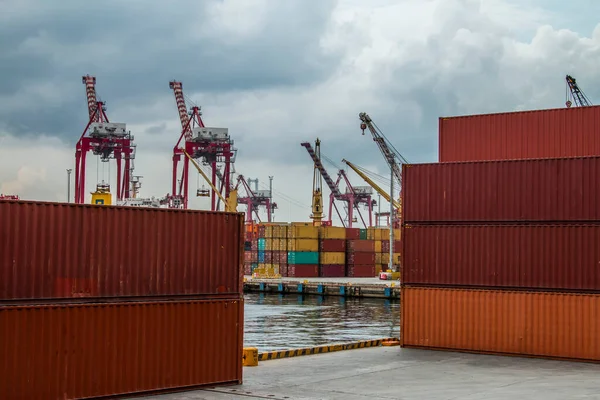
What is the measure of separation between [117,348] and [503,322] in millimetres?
12409

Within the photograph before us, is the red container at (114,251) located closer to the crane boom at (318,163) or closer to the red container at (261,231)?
the red container at (261,231)

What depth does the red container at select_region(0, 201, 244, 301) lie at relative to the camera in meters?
16.1

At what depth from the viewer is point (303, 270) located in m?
108

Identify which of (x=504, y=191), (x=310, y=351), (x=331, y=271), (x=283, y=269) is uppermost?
(x=504, y=191)

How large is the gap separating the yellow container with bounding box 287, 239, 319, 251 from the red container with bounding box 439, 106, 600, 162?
79.0 m

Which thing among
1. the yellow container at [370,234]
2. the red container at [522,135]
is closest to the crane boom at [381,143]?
the yellow container at [370,234]

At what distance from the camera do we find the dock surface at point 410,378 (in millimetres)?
18062

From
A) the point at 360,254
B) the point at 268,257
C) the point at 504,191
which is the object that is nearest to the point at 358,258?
the point at 360,254

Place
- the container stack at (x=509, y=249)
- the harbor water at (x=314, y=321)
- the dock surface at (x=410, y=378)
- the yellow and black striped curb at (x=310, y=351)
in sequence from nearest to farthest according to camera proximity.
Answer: the dock surface at (x=410, y=378), the container stack at (x=509, y=249), the yellow and black striped curb at (x=310, y=351), the harbor water at (x=314, y=321)

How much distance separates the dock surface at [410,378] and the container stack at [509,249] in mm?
859

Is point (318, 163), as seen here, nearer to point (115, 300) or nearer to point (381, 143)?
point (381, 143)

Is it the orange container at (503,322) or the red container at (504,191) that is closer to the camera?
the orange container at (503,322)

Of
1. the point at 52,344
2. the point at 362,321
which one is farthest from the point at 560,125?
the point at 362,321

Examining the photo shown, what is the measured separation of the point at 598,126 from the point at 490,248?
5.13 m
